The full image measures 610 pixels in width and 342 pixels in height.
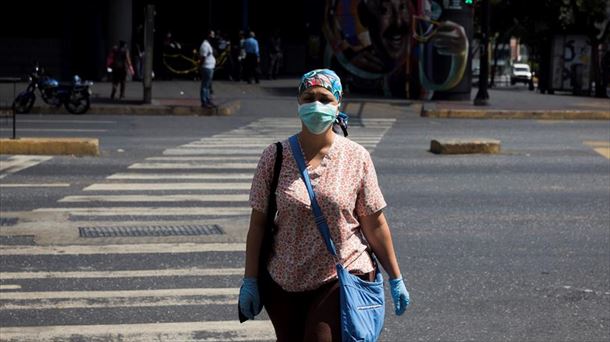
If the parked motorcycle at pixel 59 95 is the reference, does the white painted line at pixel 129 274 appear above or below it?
below

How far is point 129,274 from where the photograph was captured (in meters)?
9.45

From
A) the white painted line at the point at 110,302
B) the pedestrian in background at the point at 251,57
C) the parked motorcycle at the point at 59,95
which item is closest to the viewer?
the white painted line at the point at 110,302

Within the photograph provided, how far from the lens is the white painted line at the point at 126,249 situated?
33.7 feet

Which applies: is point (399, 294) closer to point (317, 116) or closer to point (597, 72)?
point (317, 116)

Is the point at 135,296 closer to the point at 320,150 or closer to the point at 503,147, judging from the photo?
the point at 320,150

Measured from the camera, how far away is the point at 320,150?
17.3ft

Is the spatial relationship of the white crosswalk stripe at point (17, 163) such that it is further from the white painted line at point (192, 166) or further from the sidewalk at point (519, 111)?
the sidewalk at point (519, 111)

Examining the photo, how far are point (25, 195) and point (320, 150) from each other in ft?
29.6

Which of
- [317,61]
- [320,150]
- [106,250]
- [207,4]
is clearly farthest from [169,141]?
[207,4]

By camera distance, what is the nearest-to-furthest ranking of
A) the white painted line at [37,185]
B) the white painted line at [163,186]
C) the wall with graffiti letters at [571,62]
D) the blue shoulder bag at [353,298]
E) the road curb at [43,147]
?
the blue shoulder bag at [353,298] → the white painted line at [163,186] → the white painted line at [37,185] → the road curb at [43,147] → the wall with graffiti letters at [571,62]

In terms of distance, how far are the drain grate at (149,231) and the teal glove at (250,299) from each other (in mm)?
6030

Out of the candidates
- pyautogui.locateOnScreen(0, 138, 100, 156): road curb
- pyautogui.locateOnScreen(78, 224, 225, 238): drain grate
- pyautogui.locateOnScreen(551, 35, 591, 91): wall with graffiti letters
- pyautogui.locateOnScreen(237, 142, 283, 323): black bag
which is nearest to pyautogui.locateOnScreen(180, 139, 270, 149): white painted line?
pyautogui.locateOnScreen(0, 138, 100, 156): road curb

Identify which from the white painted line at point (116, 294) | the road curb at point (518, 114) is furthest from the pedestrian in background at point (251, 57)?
the white painted line at point (116, 294)

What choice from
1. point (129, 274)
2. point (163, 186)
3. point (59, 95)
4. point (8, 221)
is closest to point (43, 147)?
point (163, 186)
